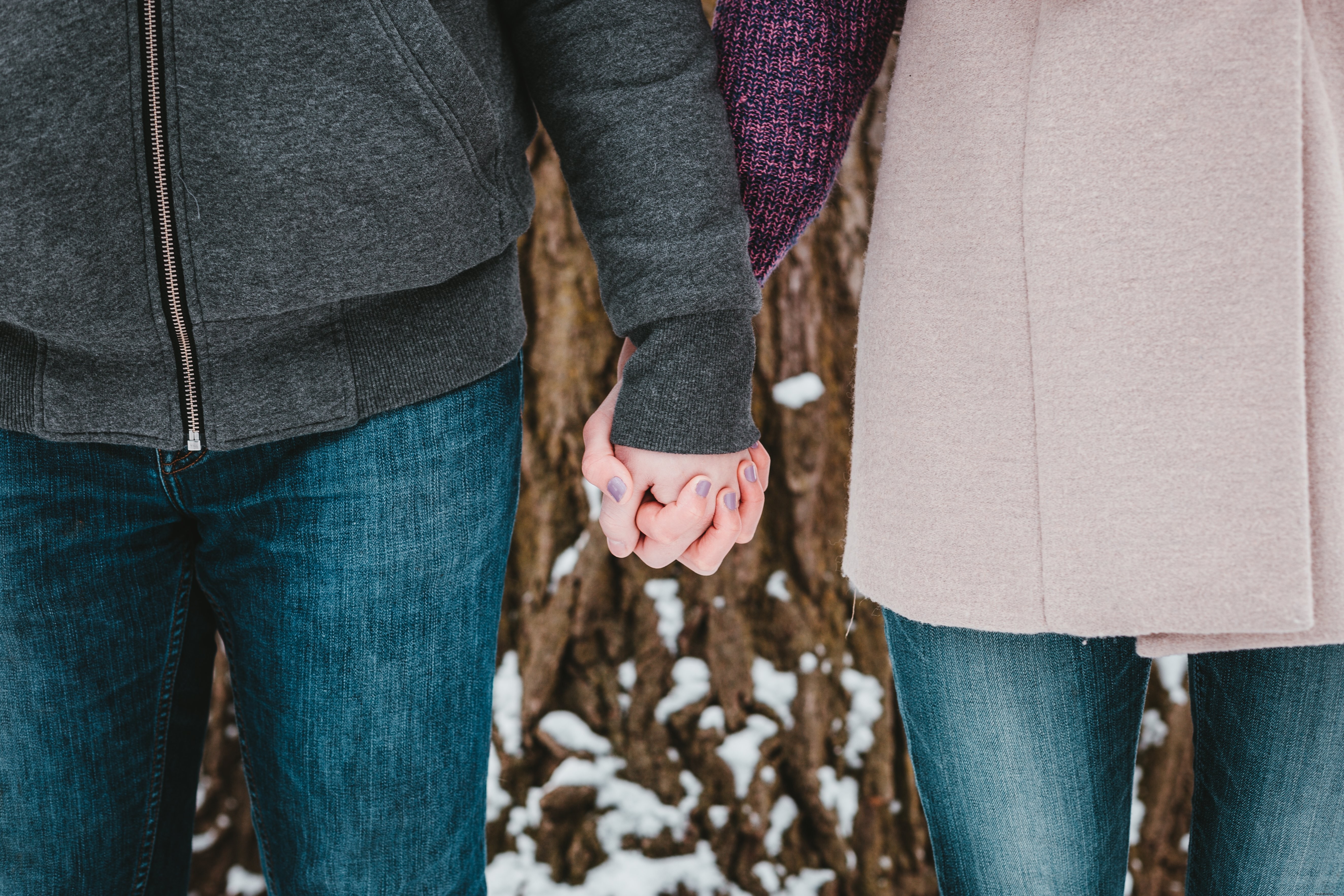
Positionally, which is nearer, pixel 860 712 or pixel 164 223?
pixel 164 223

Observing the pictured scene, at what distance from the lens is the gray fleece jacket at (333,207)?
83cm

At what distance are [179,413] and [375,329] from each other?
0.20 m

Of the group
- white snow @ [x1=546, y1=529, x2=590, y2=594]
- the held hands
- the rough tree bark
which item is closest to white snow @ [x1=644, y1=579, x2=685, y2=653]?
the rough tree bark

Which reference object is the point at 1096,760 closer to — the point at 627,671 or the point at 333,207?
the point at 333,207

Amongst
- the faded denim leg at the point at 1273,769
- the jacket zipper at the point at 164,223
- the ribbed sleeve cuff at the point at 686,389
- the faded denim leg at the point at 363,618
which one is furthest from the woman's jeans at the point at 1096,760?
the jacket zipper at the point at 164,223

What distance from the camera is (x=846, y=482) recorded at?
1998 mm

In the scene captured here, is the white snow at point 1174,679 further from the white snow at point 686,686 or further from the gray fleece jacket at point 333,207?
the gray fleece jacket at point 333,207

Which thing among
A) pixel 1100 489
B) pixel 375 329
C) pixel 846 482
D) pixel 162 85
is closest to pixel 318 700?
pixel 375 329

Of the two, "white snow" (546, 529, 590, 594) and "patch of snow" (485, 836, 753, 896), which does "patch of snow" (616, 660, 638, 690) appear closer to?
"white snow" (546, 529, 590, 594)

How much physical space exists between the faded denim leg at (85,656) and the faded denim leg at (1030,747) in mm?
793

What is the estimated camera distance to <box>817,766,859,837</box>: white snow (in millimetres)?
2000

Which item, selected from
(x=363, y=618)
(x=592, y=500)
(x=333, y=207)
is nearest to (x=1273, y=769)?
(x=363, y=618)

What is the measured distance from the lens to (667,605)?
199 cm

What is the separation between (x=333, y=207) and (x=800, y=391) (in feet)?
3.94
